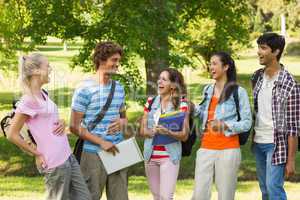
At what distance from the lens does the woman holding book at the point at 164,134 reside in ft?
22.9

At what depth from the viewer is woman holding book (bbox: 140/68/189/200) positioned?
699cm

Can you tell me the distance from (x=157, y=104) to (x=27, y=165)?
27.4ft

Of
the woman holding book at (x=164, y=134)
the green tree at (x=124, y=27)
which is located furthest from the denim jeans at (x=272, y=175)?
the green tree at (x=124, y=27)

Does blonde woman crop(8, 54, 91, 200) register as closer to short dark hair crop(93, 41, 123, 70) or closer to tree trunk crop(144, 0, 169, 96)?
short dark hair crop(93, 41, 123, 70)

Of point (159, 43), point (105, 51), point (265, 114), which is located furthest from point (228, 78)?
point (159, 43)

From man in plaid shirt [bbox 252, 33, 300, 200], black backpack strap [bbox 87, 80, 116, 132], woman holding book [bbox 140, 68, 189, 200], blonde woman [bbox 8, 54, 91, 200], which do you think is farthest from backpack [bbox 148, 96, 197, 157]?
blonde woman [bbox 8, 54, 91, 200]

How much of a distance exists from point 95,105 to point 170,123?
3.18ft

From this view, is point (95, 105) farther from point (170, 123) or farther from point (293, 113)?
point (293, 113)

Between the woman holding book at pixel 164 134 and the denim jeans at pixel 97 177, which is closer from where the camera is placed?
the denim jeans at pixel 97 177

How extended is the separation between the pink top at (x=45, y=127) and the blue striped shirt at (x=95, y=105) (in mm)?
311

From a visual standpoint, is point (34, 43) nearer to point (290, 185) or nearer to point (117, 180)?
point (290, 185)

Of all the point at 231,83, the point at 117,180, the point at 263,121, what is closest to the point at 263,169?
the point at 263,121

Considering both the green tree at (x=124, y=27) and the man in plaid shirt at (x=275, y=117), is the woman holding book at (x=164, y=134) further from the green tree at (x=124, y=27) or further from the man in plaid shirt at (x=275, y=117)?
the green tree at (x=124, y=27)

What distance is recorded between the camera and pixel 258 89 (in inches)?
277
